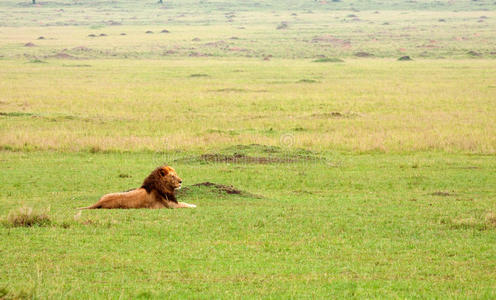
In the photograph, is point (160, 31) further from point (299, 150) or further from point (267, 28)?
point (299, 150)

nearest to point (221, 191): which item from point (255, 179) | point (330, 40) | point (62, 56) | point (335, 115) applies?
point (255, 179)

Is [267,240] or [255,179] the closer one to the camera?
[267,240]

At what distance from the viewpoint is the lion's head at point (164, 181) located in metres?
12.9

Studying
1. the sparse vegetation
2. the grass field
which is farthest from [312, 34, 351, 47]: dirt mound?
the sparse vegetation

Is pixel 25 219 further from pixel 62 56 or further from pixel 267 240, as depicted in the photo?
pixel 62 56

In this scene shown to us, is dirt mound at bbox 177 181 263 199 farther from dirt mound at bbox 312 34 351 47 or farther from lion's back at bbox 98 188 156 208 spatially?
dirt mound at bbox 312 34 351 47

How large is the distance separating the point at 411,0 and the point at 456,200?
526 feet

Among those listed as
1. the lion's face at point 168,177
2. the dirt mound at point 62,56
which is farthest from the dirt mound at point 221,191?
the dirt mound at point 62,56

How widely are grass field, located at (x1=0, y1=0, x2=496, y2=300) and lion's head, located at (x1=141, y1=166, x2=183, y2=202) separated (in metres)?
0.62

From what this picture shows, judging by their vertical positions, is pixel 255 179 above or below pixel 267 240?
below

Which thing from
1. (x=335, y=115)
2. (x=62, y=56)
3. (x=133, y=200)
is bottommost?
(x=62, y=56)

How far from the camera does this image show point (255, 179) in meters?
17.6

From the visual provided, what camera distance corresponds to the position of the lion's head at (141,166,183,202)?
12.9 meters

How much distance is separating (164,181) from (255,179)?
16.2 feet
